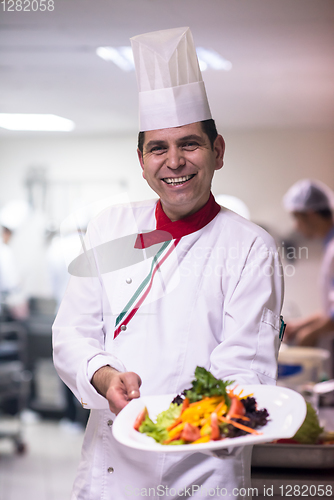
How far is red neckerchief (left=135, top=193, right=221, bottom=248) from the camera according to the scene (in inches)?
49.6

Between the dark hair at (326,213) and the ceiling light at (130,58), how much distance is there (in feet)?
4.76

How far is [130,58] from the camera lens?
6.00 feet

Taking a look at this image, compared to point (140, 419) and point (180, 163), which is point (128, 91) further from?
point (140, 419)

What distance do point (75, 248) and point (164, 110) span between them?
0.44 meters

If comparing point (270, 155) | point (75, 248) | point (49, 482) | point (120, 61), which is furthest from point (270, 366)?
point (49, 482)

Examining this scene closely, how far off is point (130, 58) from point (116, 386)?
1.21 m

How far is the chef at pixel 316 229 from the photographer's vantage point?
2971 mm

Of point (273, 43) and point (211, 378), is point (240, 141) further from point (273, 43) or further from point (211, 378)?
point (211, 378)

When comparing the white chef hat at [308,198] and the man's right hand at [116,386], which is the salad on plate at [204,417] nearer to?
the man's right hand at [116,386]

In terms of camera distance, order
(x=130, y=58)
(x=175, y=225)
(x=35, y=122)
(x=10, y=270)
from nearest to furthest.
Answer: (x=175, y=225), (x=130, y=58), (x=35, y=122), (x=10, y=270)

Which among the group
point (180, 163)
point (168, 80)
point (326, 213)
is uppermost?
point (168, 80)

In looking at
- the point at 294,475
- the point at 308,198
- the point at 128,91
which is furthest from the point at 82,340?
the point at 308,198

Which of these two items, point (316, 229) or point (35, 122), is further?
point (316, 229)

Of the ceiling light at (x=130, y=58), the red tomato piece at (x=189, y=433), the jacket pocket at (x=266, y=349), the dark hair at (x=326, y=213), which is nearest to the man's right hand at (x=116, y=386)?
the red tomato piece at (x=189, y=433)
